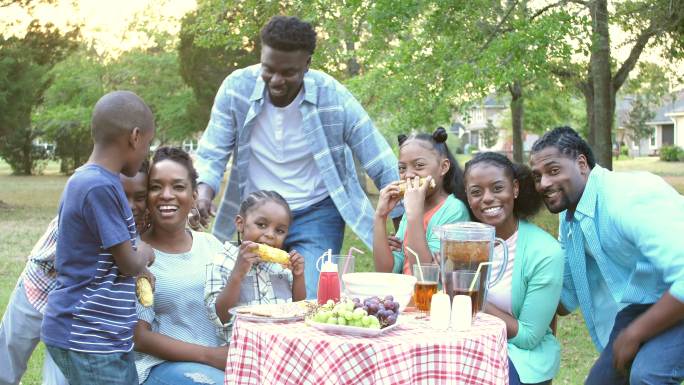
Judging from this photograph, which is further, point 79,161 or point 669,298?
point 79,161

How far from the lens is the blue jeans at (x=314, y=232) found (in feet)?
17.9

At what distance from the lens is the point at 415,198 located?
15.2ft

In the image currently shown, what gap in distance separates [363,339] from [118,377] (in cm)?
121

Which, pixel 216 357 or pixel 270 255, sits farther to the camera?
pixel 216 357

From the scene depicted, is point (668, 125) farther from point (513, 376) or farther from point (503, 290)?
point (513, 376)

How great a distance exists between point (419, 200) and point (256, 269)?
0.94 meters

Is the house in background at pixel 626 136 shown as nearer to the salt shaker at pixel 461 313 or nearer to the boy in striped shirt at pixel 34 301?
the boy in striped shirt at pixel 34 301

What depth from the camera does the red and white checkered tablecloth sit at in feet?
10.5

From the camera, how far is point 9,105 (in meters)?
23.3

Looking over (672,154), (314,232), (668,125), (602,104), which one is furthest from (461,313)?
(668,125)

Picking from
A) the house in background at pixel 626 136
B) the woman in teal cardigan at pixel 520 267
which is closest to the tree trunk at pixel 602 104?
the woman in teal cardigan at pixel 520 267

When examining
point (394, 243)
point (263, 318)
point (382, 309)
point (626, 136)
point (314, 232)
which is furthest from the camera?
point (626, 136)

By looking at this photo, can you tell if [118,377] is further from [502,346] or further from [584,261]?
[584,261]

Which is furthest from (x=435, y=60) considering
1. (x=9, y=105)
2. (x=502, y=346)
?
(x=9, y=105)
